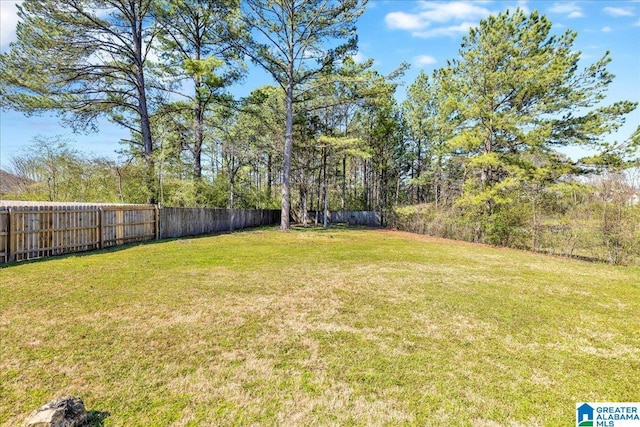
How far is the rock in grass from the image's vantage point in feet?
5.57

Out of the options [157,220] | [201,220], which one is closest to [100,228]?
[157,220]

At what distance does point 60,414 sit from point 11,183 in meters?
19.8

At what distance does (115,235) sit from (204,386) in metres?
8.93

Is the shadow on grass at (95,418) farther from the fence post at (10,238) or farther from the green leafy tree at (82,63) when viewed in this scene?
the green leafy tree at (82,63)

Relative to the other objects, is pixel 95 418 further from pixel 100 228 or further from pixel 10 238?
pixel 100 228

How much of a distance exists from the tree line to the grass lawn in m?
7.95

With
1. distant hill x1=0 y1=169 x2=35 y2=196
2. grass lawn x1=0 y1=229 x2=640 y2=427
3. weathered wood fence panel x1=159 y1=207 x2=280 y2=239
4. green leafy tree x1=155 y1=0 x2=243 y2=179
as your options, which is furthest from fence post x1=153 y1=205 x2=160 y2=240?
distant hill x1=0 y1=169 x2=35 y2=196

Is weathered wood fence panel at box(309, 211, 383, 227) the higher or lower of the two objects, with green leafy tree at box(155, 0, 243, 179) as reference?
lower

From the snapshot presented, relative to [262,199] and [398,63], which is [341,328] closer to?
[398,63]

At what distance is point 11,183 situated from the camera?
50.6 feet

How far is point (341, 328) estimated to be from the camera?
352cm

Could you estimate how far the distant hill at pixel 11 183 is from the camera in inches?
583

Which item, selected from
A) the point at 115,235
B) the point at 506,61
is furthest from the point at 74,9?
the point at 506,61

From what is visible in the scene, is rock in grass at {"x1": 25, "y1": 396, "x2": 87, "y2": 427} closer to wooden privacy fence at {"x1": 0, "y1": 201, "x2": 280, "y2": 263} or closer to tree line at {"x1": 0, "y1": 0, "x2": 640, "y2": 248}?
wooden privacy fence at {"x1": 0, "y1": 201, "x2": 280, "y2": 263}
